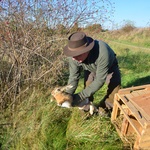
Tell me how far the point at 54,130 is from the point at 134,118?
111 centimetres

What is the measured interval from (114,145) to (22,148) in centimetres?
121

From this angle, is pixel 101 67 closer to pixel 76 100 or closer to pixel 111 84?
pixel 76 100

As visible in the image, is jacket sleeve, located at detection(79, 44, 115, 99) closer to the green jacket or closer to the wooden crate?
the green jacket

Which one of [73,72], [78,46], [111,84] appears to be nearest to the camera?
[78,46]

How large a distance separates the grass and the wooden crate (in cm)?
14

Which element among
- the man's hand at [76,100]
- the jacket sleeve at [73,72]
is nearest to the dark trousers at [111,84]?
the jacket sleeve at [73,72]

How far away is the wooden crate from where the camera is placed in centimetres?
189

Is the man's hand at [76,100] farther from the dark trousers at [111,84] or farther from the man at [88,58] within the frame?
the dark trousers at [111,84]

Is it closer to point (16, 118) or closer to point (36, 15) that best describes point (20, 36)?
point (36, 15)

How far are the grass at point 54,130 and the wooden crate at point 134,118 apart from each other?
0.47 ft

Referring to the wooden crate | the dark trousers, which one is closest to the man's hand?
the wooden crate

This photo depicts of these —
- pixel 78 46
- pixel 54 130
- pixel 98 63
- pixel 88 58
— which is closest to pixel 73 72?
pixel 88 58

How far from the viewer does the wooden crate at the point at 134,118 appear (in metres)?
1.89

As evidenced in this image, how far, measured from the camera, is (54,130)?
2594 mm
